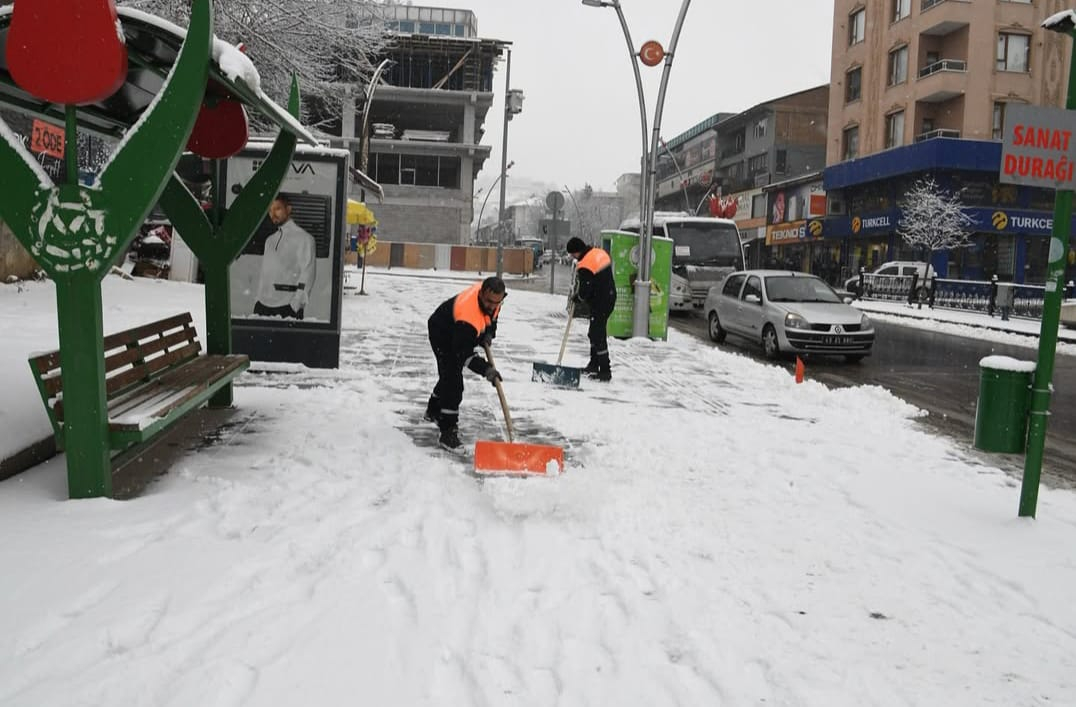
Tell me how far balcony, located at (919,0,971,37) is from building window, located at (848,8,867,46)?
500cm

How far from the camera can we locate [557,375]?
985cm

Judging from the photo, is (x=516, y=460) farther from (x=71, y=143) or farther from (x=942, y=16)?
(x=942, y=16)

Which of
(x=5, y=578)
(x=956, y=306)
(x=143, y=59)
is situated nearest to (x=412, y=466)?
(x=5, y=578)

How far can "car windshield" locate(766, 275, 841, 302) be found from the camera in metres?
14.2

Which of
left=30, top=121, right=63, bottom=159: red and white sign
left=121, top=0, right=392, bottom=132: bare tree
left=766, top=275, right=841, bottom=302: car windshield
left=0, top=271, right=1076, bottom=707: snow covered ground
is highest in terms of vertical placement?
left=121, top=0, right=392, bottom=132: bare tree

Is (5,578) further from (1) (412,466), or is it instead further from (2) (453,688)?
(1) (412,466)

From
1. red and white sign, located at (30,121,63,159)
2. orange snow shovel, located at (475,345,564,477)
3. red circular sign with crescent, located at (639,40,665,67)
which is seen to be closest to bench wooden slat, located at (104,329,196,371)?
orange snow shovel, located at (475,345,564,477)

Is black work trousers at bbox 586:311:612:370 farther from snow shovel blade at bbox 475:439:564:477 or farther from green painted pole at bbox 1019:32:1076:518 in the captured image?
green painted pole at bbox 1019:32:1076:518

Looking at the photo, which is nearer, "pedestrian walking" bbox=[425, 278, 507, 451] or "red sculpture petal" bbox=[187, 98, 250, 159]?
"pedestrian walking" bbox=[425, 278, 507, 451]

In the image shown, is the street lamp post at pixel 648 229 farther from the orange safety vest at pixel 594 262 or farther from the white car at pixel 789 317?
the orange safety vest at pixel 594 262

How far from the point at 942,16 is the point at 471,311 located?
37291mm

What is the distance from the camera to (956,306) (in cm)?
2619

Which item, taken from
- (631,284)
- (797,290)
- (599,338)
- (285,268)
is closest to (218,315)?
(285,268)

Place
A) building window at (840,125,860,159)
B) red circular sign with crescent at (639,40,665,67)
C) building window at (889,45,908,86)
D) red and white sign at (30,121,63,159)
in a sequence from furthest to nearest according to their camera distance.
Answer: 1. building window at (840,125,860,159)
2. building window at (889,45,908,86)
3. red circular sign with crescent at (639,40,665,67)
4. red and white sign at (30,121,63,159)
